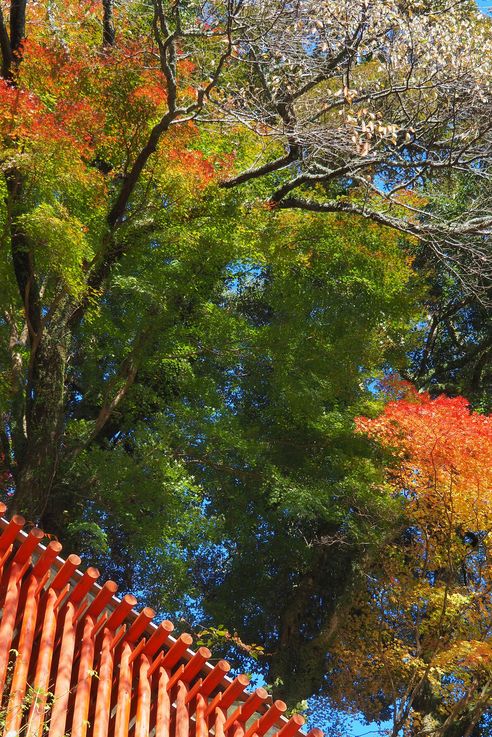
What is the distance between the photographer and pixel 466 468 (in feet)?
36.2

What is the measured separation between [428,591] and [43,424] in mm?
5893

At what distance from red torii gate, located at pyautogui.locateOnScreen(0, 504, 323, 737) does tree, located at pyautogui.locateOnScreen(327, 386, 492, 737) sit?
649 cm

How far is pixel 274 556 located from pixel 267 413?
8.63 feet

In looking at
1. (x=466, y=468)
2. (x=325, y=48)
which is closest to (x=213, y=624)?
(x=466, y=468)

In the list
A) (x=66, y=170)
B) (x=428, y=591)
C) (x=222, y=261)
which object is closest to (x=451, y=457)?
(x=428, y=591)

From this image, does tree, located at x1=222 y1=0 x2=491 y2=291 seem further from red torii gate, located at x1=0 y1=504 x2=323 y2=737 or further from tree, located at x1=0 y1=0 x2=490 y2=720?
red torii gate, located at x1=0 y1=504 x2=323 y2=737

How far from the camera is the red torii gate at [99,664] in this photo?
4246 millimetres

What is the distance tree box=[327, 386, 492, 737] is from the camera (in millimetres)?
11023

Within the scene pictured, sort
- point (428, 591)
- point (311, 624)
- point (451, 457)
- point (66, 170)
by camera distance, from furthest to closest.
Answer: point (311, 624), point (428, 591), point (451, 457), point (66, 170)

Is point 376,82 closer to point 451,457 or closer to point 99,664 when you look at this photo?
point 451,457

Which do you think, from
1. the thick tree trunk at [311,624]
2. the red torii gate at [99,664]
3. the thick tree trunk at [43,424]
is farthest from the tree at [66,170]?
the thick tree trunk at [311,624]

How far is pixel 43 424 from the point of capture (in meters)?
10.3

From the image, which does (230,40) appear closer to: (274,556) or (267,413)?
(267,413)

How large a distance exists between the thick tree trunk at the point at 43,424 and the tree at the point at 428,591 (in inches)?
182
